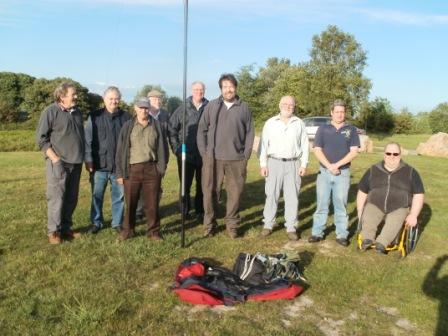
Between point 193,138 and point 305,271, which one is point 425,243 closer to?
point 305,271

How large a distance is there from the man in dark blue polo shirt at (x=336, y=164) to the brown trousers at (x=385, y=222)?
34 centimetres

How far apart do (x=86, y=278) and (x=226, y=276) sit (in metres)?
1.60

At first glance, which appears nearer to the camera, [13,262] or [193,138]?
[13,262]

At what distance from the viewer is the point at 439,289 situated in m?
5.29

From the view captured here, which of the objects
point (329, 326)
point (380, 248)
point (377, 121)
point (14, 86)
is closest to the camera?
point (329, 326)

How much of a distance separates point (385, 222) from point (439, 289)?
1473 mm

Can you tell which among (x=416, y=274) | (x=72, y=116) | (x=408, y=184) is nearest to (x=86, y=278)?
(x=72, y=116)

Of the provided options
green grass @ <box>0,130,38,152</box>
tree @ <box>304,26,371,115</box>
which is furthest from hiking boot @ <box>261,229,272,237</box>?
tree @ <box>304,26,371,115</box>

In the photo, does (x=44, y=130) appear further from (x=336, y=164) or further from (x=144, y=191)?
(x=336, y=164)

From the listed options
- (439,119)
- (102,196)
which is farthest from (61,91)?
(439,119)

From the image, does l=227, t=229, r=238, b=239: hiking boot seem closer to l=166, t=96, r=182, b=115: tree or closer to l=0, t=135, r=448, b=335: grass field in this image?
l=0, t=135, r=448, b=335: grass field

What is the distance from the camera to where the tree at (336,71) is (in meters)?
34.0

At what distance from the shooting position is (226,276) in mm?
5125

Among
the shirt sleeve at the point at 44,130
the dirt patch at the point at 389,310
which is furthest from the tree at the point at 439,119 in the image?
the shirt sleeve at the point at 44,130
